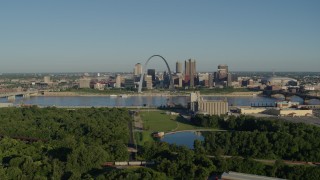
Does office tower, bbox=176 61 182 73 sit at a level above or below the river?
above

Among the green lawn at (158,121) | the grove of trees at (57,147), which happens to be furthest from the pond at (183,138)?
the grove of trees at (57,147)

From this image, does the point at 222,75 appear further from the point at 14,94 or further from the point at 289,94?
the point at 14,94

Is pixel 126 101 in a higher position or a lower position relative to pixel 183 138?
lower

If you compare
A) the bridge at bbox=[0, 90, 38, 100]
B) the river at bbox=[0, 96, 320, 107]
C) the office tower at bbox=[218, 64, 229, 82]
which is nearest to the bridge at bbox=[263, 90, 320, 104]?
the river at bbox=[0, 96, 320, 107]

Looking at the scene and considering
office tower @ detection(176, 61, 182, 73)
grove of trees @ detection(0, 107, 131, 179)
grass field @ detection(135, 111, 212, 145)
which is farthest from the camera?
office tower @ detection(176, 61, 182, 73)

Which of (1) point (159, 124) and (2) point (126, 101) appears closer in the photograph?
(1) point (159, 124)

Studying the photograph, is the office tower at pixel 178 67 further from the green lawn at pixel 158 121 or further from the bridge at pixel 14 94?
the green lawn at pixel 158 121

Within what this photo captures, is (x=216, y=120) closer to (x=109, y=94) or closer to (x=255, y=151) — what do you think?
(x=255, y=151)

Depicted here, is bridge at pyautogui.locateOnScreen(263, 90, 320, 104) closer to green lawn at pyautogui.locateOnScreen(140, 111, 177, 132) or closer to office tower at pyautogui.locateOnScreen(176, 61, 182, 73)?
green lawn at pyautogui.locateOnScreen(140, 111, 177, 132)

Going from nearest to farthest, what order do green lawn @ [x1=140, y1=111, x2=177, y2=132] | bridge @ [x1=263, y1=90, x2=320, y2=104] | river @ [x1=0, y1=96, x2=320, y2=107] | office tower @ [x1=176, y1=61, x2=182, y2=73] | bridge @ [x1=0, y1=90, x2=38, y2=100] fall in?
green lawn @ [x1=140, y1=111, x2=177, y2=132], river @ [x1=0, y1=96, x2=320, y2=107], bridge @ [x1=263, y1=90, x2=320, y2=104], bridge @ [x1=0, y1=90, x2=38, y2=100], office tower @ [x1=176, y1=61, x2=182, y2=73]

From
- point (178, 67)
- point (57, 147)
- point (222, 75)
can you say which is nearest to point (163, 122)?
point (57, 147)

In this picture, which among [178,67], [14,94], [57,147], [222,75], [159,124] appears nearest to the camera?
[57,147]

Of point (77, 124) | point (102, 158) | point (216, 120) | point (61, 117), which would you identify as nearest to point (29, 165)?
point (102, 158)
